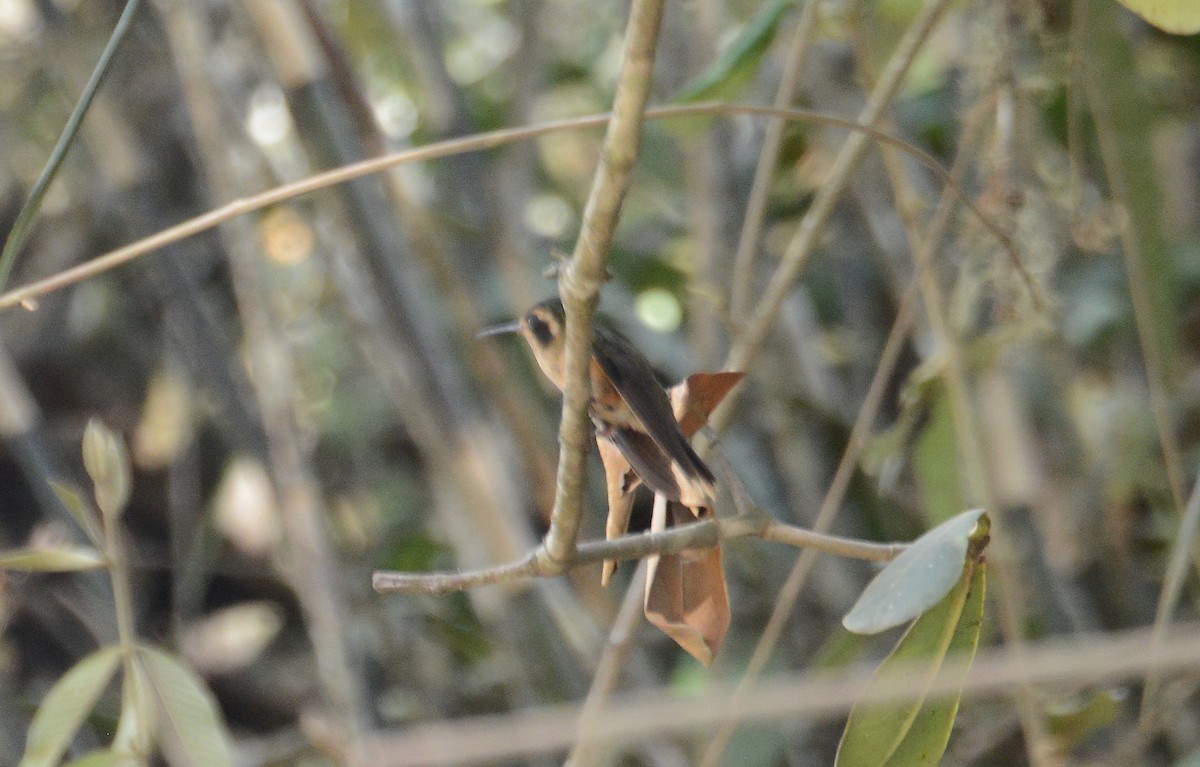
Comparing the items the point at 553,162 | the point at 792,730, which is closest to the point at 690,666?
the point at 792,730

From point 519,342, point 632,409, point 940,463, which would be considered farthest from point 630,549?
point 519,342

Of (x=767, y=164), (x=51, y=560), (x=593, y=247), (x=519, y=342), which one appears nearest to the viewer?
(x=593, y=247)

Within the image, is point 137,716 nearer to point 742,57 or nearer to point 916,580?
point 916,580

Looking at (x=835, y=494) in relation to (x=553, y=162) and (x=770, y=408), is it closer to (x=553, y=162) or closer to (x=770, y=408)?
(x=770, y=408)

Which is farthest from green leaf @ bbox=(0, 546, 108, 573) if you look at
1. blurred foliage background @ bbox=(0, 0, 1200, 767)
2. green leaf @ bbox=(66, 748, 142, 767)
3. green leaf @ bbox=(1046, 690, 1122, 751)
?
green leaf @ bbox=(1046, 690, 1122, 751)

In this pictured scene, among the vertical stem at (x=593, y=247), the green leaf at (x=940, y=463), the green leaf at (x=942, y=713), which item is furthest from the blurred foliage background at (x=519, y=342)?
the vertical stem at (x=593, y=247)

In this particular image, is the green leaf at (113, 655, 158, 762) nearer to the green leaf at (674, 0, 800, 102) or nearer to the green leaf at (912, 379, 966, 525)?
the green leaf at (674, 0, 800, 102)

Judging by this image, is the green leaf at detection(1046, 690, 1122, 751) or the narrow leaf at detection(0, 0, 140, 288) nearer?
the narrow leaf at detection(0, 0, 140, 288)
